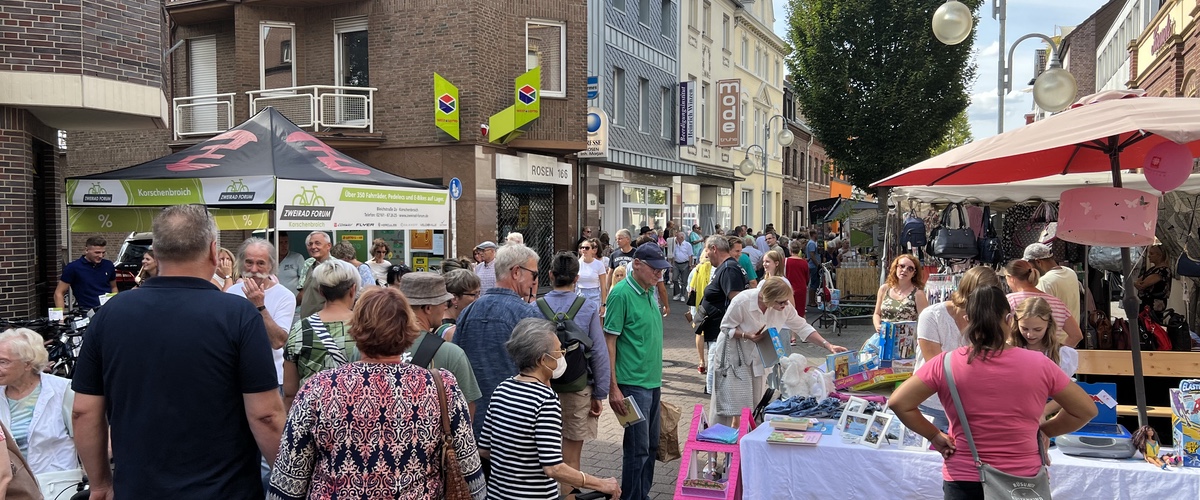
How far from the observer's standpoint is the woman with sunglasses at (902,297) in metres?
7.00

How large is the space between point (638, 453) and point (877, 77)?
2242 cm

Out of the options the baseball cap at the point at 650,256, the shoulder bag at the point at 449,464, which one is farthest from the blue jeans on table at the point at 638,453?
the shoulder bag at the point at 449,464

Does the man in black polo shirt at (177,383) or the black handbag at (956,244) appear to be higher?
the black handbag at (956,244)

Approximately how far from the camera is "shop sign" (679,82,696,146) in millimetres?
27938

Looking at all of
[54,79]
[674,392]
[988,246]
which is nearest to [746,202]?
[988,246]

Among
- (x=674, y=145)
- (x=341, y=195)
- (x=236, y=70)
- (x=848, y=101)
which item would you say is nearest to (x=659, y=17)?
(x=674, y=145)

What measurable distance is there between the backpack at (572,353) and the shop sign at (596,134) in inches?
672

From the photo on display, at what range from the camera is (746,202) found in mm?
38219

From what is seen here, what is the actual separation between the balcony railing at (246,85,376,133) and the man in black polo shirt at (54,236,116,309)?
8.83 meters

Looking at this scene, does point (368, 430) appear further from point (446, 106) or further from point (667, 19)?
point (667, 19)

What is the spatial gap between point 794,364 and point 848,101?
21.6 meters

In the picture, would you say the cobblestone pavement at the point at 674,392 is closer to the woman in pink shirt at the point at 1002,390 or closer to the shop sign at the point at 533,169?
the woman in pink shirt at the point at 1002,390

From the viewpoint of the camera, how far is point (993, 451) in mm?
3428

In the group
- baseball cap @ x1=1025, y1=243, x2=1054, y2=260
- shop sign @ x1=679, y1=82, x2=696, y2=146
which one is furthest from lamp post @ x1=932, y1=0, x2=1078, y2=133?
shop sign @ x1=679, y1=82, x2=696, y2=146
